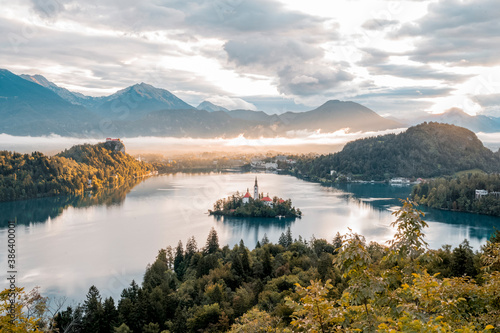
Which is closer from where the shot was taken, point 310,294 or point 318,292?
point 318,292

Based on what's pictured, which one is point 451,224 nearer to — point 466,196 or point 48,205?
point 466,196

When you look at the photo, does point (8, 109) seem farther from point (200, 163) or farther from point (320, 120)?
point (320, 120)

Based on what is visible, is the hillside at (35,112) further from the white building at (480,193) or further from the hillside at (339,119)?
the white building at (480,193)

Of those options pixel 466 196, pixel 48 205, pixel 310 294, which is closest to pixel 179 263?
pixel 310 294

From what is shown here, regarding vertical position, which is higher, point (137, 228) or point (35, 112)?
point (35, 112)

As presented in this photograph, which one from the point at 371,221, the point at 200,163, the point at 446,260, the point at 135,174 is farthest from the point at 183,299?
the point at 200,163

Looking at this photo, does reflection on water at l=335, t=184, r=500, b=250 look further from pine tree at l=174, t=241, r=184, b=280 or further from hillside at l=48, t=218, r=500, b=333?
pine tree at l=174, t=241, r=184, b=280
